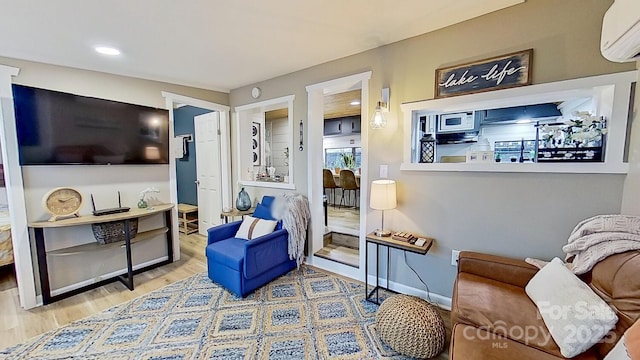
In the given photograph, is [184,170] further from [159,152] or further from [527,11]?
[527,11]

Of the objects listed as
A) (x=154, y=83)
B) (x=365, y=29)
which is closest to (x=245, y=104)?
(x=154, y=83)

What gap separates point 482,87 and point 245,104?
295cm

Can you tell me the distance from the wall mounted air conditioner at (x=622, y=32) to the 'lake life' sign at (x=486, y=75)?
1.54ft

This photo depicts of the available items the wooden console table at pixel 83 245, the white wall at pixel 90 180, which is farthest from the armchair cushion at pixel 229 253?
the white wall at pixel 90 180

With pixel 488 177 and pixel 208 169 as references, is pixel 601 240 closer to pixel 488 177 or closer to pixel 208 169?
pixel 488 177

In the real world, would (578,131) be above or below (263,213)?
above

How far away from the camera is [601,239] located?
4.50 ft

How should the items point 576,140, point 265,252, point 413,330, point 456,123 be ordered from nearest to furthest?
point 413,330, point 576,140, point 265,252, point 456,123

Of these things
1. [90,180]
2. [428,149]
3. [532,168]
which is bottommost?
[90,180]

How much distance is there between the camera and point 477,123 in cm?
390

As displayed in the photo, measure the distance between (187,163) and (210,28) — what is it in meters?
3.58

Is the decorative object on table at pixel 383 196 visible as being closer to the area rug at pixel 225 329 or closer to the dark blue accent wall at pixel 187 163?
the area rug at pixel 225 329

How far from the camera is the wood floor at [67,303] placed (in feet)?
6.66

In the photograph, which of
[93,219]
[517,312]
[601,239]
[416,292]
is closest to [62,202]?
[93,219]
